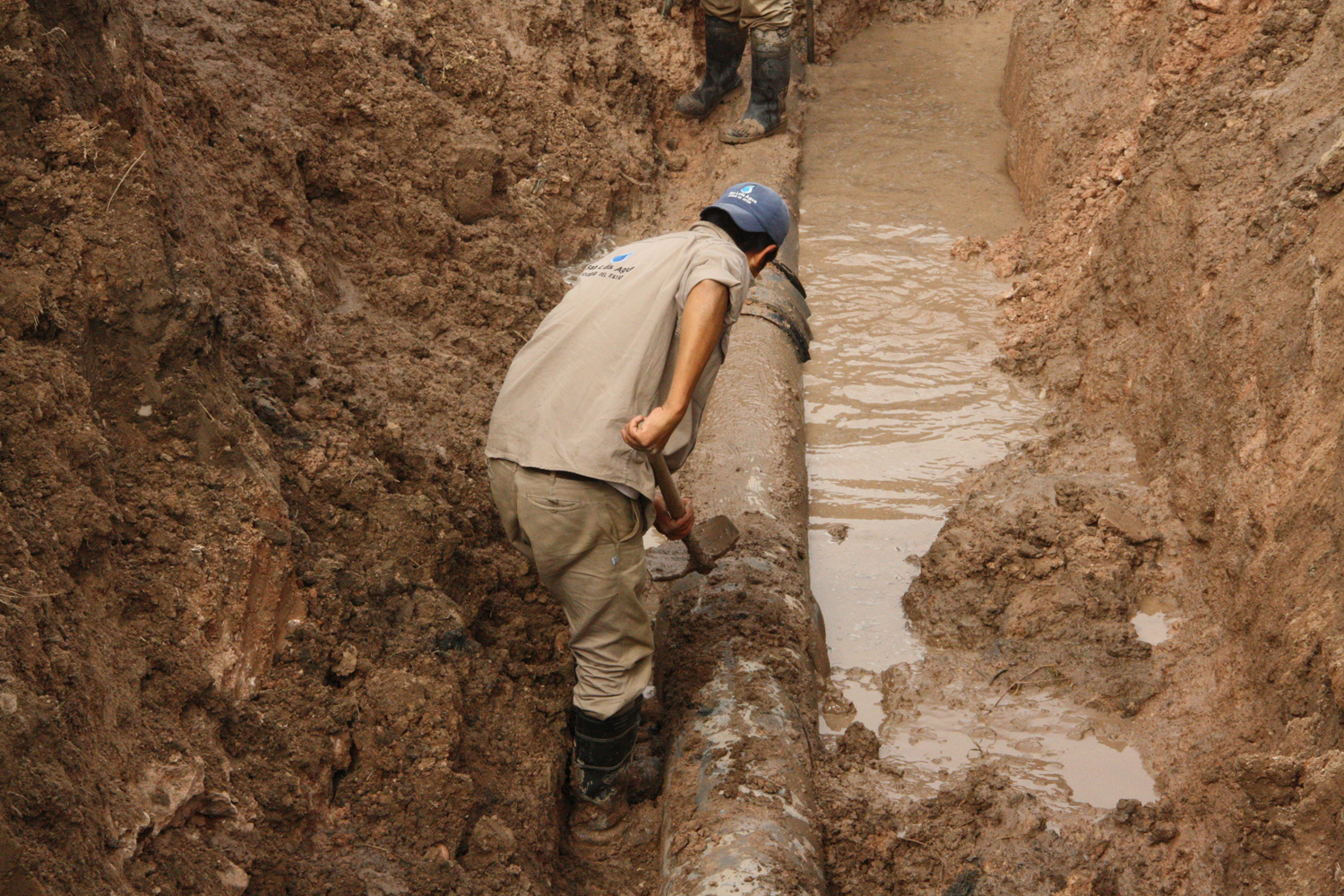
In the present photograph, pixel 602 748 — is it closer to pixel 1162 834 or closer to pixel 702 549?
pixel 702 549

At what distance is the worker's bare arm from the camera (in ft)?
8.36

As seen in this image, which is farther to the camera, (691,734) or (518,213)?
(518,213)

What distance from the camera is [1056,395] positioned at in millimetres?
4875

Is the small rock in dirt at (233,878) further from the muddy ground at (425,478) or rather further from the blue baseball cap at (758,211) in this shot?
the blue baseball cap at (758,211)

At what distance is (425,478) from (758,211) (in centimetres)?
128

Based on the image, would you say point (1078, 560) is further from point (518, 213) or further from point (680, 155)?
point (680, 155)

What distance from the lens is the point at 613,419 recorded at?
265 cm

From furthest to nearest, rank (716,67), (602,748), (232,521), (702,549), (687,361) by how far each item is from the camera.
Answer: (716,67) < (702,549) < (602,748) < (687,361) < (232,521)

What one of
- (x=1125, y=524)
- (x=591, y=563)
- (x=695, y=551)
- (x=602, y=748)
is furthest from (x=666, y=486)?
(x=1125, y=524)

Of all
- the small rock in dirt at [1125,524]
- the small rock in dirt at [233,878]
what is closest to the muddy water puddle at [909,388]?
the small rock in dirt at [1125,524]

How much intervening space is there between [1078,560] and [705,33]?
14.5 feet

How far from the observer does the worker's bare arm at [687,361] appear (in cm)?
255

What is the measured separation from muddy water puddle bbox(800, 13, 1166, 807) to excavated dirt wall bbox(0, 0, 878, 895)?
1.18 m

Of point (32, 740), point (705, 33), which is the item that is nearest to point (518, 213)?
point (705, 33)
